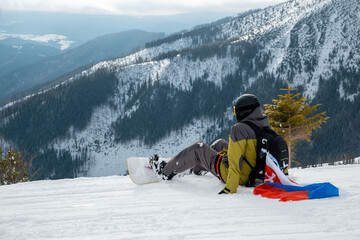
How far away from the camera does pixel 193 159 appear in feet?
17.0

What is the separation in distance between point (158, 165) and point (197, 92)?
120 m

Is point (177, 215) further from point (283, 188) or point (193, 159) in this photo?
point (193, 159)

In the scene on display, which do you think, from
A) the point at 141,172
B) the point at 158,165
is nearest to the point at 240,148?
the point at 158,165

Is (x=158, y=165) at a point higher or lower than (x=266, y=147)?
lower

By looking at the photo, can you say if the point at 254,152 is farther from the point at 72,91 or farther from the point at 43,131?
the point at 72,91

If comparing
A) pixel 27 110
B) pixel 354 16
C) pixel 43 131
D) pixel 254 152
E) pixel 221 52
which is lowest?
pixel 43 131

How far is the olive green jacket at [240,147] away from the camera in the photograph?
423 centimetres

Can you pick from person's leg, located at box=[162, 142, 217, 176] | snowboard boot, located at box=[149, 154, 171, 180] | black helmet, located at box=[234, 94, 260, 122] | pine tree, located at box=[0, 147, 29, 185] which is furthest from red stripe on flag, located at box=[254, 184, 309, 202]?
pine tree, located at box=[0, 147, 29, 185]

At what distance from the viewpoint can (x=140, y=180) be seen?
5477 mm

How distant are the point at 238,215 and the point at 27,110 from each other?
5093 inches

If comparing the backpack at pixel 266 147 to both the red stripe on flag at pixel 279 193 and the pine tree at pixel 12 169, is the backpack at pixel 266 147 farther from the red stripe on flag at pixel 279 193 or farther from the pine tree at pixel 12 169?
the pine tree at pixel 12 169

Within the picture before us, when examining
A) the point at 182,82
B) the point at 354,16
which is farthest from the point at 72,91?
the point at 354,16

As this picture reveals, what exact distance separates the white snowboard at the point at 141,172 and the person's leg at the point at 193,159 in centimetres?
29

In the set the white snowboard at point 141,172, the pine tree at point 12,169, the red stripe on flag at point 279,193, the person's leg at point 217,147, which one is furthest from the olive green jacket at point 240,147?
the pine tree at point 12,169
